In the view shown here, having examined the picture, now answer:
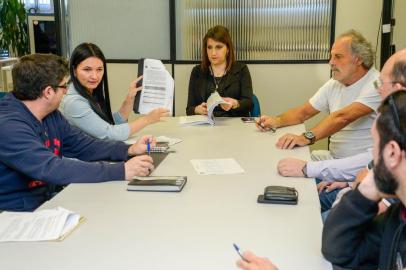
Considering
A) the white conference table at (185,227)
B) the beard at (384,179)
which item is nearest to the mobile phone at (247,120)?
the white conference table at (185,227)

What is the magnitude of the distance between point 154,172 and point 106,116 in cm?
97

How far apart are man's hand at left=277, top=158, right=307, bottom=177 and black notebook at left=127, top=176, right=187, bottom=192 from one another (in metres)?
0.43

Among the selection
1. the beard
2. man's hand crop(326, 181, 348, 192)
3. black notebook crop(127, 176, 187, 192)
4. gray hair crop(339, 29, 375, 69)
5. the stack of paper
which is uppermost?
gray hair crop(339, 29, 375, 69)

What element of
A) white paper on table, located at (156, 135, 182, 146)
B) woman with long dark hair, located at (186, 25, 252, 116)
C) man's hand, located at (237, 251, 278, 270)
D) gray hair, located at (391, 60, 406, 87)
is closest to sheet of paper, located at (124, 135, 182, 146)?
white paper on table, located at (156, 135, 182, 146)

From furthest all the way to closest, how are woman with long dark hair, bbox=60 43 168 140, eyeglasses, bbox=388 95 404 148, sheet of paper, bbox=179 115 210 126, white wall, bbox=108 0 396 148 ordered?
Result: white wall, bbox=108 0 396 148, sheet of paper, bbox=179 115 210 126, woman with long dark hair, bbox=60 43 168 140, eyeglasses, bbox=388 95 404 148

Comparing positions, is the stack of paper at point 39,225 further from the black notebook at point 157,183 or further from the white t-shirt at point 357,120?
the white t-shirt at point 357,120

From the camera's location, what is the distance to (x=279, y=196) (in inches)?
67.8

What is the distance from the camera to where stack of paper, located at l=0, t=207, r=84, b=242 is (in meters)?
1.45

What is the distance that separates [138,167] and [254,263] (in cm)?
95

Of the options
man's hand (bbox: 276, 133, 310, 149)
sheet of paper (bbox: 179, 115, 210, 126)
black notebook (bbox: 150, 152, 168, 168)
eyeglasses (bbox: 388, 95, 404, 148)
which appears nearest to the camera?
eyeglasses (bbox: 388, 95, 404, 148)

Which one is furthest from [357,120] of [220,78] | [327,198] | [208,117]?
[220,78]

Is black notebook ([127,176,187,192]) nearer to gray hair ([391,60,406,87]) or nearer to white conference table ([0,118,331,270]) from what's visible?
white conference table ([0,118,331,270])

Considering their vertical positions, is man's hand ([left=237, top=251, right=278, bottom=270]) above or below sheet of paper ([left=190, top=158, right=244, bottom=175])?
above

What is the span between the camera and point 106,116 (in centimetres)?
299
